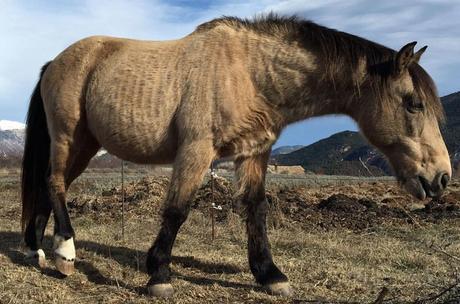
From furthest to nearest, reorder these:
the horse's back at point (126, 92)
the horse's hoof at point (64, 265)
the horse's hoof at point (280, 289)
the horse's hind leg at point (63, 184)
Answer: the horse's hind leg at point (63, 184) → the horse's hoof at point (64, 265) → the horse's back at point (126, 92) → the horse's hoof at point (280, 289)

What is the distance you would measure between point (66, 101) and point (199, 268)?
226 centimetres

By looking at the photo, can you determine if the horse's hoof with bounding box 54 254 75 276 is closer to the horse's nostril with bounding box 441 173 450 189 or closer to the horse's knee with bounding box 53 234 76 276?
the horse's knee with bounding box 53 234 76 276

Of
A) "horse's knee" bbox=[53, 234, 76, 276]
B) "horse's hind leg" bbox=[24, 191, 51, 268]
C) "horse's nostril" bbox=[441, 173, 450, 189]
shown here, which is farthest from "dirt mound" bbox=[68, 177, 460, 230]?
"horse's nostril" bbox=[441, 173, 450, 189]

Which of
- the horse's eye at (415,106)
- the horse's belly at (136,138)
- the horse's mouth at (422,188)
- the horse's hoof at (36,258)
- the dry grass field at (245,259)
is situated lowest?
the dry grass field at (245,259)

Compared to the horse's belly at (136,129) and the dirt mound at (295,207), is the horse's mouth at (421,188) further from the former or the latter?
the dirt mound at (295,207)

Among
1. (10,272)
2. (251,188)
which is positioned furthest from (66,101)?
(251,188)

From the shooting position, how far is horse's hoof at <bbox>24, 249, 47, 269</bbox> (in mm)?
5473

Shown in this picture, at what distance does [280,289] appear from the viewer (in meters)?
4.75

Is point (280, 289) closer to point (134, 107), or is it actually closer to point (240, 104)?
point (240, 104)

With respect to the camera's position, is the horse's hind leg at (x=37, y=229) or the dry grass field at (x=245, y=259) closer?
the dry grass field at (x=245, y=259)

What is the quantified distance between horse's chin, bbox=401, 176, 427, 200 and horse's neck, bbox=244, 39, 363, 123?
88 cm

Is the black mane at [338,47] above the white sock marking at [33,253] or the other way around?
above

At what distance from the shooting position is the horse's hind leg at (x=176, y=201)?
447cm

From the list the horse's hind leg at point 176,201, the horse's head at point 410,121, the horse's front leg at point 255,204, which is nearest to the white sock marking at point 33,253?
the horse's hind leg at point 176,201
